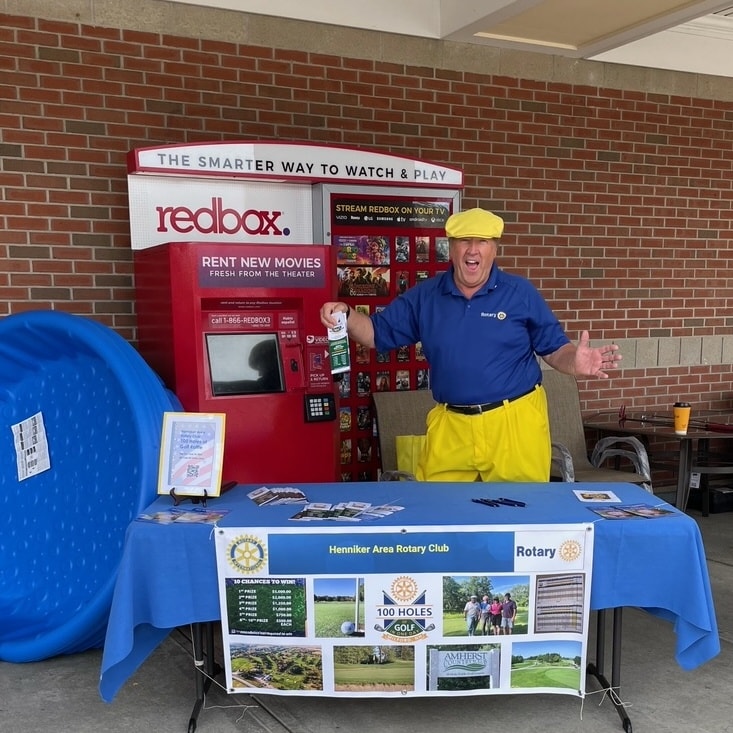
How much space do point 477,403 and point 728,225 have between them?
4.01 metres

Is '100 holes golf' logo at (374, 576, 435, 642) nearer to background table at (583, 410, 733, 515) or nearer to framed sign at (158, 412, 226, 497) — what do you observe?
framed sign at (158, 412, 226, 497)

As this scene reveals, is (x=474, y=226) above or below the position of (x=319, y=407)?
above

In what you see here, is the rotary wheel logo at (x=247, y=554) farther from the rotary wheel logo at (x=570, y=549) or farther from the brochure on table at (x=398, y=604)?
the rotary wheel logo at (x=570, y=549)

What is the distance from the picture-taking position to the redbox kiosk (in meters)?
3.53

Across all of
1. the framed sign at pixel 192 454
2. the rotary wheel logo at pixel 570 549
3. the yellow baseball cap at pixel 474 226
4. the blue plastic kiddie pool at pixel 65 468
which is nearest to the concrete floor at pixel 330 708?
the blue plastic kiddie pool at pixel 65 468

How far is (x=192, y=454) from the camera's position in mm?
2887

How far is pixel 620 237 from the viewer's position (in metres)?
5.96

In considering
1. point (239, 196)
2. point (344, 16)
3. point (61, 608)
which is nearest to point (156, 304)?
point (239, 196)

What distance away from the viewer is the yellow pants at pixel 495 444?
3.32 m

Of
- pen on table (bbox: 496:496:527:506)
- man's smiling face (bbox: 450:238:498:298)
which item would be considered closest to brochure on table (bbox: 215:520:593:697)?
pen on table (bbox: 496:496:527:506)

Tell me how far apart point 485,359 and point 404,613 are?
3.73ft

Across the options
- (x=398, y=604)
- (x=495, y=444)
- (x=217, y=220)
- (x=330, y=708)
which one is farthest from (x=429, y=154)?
(x=330, y=708)

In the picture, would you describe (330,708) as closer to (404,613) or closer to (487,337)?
(404,613)

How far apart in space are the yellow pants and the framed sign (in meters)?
1.00
